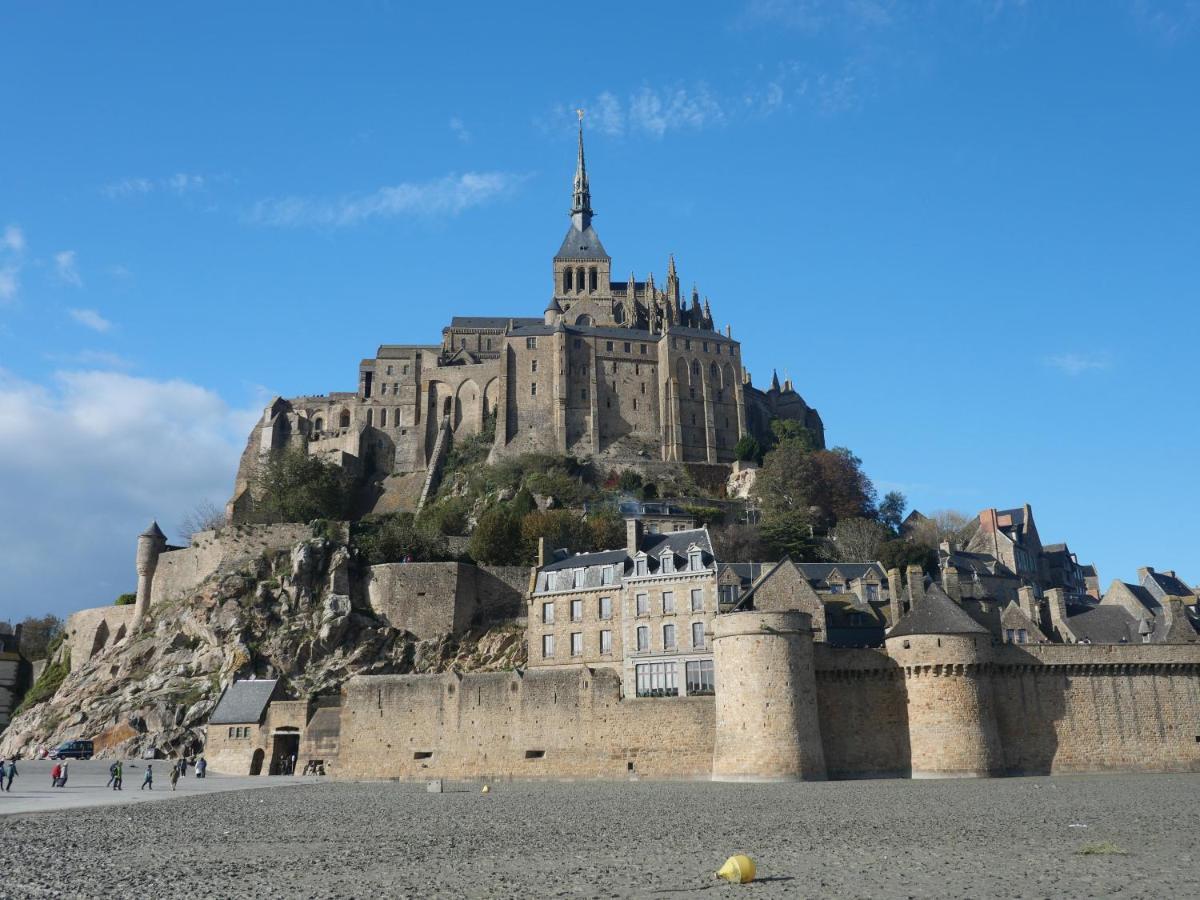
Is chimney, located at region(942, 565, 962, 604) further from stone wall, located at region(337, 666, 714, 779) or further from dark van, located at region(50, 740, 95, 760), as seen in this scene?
dark van, located at region(50, 740, 95, 760)

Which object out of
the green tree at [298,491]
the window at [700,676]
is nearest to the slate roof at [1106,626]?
the window at [700,676]

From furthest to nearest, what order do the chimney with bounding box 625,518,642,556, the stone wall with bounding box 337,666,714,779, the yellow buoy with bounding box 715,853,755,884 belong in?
the chimney with bounding box 625,518,642,556
the stone wall with bounding box 337,666,714,779
the yellow buoy with bounding box 715,853,755,884

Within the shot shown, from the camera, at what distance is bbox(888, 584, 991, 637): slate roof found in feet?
119

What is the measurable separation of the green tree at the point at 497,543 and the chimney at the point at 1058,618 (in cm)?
2448

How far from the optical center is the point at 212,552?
196 feet

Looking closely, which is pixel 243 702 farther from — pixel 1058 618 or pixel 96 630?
pixel 1058 618

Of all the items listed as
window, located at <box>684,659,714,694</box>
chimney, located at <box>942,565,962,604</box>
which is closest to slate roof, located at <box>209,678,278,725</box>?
window, located at <box>684,659,714,694</box>

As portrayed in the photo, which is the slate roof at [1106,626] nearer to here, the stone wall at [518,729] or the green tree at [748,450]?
the stone wall at [518,729]

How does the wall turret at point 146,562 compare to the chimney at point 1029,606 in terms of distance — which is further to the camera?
the wall turret at point 146,562

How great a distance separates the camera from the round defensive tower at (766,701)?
111ft

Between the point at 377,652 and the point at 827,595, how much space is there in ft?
65.4

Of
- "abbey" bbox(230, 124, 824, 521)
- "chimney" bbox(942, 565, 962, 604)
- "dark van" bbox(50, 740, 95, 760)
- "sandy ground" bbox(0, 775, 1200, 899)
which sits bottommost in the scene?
"sandy ground" bbox(0, 775, 1200, 899)

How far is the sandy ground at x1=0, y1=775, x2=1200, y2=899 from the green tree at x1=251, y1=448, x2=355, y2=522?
1541 inches

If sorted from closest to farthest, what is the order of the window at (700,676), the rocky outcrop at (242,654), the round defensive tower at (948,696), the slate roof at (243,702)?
the round defensive tower at (948,696) → the window at (700,676) → the slate roof at (243,702) → the rocky outcrop at (242,654)
